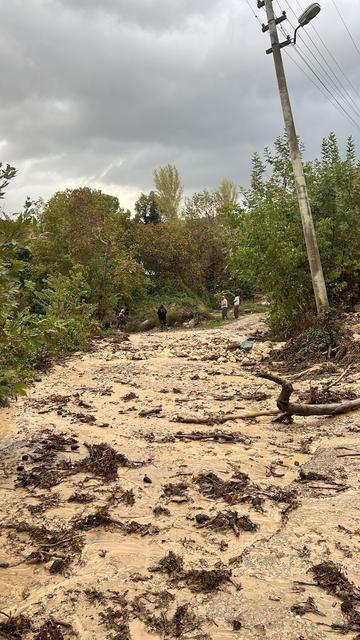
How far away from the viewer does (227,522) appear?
13.2 ft

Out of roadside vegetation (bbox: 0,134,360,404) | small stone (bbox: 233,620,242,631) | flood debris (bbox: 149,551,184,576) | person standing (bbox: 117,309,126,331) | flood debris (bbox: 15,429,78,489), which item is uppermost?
roadside vegetation (bbox: 0,134,360,404)

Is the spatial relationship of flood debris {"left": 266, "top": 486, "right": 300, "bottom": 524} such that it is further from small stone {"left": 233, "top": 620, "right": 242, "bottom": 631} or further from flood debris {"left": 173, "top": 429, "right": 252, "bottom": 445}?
flood debris {"left": 173, "top": 429, "right": 252, "bottom": 445}

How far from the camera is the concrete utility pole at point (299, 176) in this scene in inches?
460

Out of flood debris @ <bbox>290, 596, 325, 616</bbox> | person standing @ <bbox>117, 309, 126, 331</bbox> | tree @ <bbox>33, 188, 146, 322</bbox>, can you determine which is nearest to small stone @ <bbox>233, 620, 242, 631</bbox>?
flood debris @ <bbox>290, 596, 325, 616</bbox>

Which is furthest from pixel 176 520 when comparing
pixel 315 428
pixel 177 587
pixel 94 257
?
pixel 94 257

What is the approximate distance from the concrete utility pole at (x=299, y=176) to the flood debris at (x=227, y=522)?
27.3 ft

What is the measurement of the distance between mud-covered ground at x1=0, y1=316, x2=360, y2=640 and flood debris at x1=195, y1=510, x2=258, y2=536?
1 centimetres

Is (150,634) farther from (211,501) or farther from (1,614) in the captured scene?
(211,501)

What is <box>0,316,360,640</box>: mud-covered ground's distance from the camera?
116 inches

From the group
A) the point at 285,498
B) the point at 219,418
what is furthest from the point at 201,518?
the point at 219,418

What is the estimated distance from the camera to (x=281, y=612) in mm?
2939

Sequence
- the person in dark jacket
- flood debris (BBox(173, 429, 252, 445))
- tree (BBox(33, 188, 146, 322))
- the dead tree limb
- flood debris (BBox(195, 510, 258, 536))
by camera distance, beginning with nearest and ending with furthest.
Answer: flood debris (BBox(195, 510, 258, 536)) → flood debris (BBox(173, 429, 252, 445)) → the dead tree limb → the person in dark jacket → tree (BBox(33, 188, 146, 322))

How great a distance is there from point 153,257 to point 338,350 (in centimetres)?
1992

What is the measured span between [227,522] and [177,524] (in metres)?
0.41
